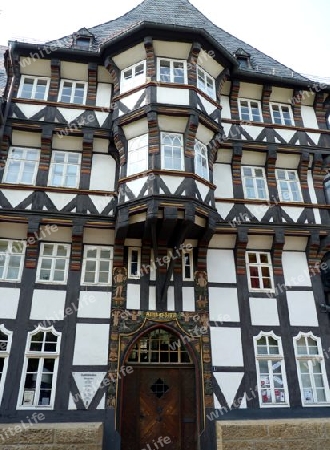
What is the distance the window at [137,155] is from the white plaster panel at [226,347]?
5.34m

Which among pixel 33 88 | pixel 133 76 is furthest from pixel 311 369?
pixel 33 88

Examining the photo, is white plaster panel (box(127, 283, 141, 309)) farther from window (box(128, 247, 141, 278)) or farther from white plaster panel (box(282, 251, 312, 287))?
white plaster panel (box(282, 251, 312, 287))

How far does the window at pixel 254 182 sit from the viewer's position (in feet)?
44.0

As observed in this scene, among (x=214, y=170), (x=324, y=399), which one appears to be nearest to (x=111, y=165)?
(x=214, y=170)

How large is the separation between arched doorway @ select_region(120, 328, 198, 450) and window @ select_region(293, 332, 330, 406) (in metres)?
3.23

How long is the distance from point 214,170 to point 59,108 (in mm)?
5777

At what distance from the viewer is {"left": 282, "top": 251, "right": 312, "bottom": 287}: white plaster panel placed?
12578mm

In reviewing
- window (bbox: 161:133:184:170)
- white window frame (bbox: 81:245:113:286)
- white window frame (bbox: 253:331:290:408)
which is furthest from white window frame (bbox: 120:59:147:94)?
white window frame (bbox: 253:331:290:408)

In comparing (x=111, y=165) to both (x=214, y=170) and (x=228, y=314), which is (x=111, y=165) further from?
(x=228, y=314)

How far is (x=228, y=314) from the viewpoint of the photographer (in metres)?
11.8

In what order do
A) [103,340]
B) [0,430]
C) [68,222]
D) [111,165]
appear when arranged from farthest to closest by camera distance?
1. [111,165]
2. [68,222]
3. [103,340]
4. [0,430]

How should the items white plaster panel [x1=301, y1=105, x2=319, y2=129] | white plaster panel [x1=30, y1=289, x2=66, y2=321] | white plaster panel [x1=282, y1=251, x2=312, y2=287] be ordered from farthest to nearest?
1. white plaster panel [x1=301, y1=105, x2=319, y2=129]
2. white plaster panel [x1=282, y1=251, x2=312, y2=287]
3. white plaster panel [x1=30, y1=289, x2=66, y2=321]

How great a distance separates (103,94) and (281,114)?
6.84 m

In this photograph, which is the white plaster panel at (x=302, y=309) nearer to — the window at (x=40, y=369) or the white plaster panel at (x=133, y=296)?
the white plaster panel at (x=133, y=296)
